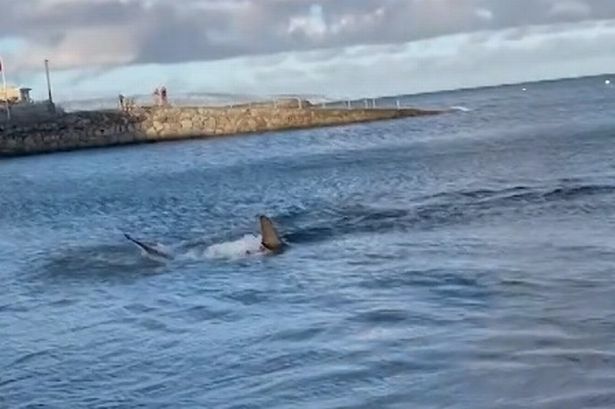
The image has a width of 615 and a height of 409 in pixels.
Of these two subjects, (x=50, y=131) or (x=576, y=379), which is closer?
(x=576, y=379)

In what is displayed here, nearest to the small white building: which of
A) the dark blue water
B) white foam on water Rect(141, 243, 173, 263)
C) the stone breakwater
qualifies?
the stone breakwater

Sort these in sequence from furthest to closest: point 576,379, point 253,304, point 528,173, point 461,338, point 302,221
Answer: point 528,173 < point 302,221 < point 253,304 < point 461,338 < point 576,379

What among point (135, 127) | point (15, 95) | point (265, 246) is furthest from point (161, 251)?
point (15, 95)

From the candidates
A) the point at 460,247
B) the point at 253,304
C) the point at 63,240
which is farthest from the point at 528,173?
the point at 253,304

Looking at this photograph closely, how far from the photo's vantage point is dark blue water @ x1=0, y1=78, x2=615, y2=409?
46.1 feet

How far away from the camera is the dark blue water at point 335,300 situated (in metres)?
14.0

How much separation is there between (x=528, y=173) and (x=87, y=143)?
7711 cm

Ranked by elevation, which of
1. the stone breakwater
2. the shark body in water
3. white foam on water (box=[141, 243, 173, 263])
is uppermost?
the stone breakwater

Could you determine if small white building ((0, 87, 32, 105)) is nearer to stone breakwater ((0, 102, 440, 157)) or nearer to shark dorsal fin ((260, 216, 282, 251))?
stone breakwater ((0, 102, 440, 157))

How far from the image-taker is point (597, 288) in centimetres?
1853

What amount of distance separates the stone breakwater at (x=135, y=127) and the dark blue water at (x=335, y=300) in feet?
219

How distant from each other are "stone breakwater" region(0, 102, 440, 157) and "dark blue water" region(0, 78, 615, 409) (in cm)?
6674

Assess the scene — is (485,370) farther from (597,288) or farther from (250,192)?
(250,192)

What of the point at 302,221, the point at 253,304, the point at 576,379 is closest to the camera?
the point at 576,379
